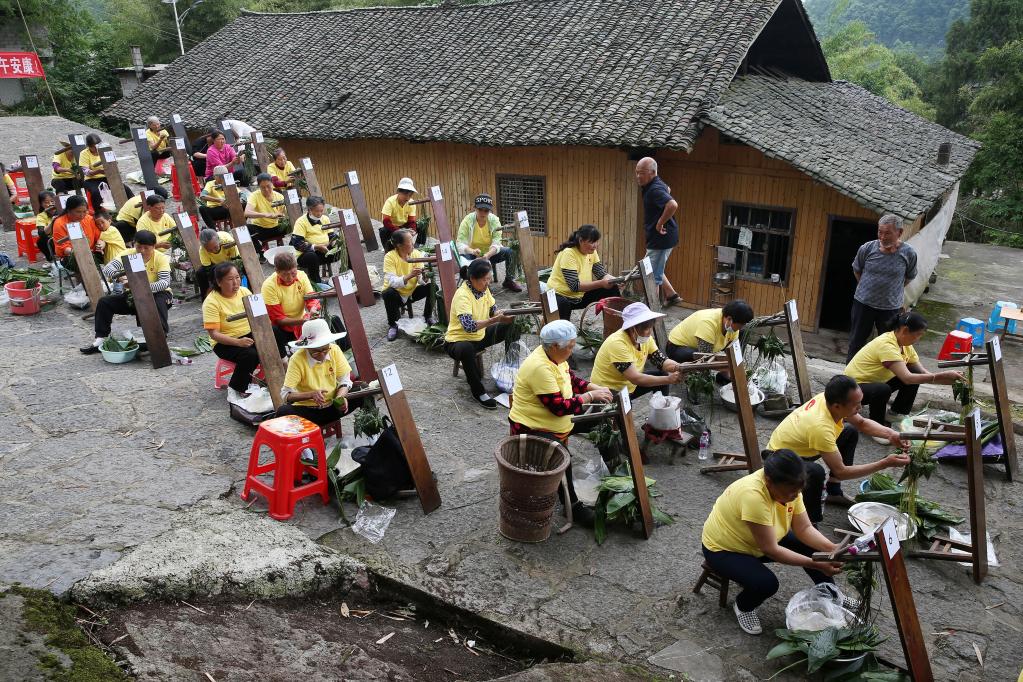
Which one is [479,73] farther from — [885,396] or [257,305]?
[885,396]

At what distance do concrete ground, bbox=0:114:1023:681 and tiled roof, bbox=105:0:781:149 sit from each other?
8.38 metres

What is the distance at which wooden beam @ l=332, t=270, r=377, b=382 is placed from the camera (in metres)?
7.96

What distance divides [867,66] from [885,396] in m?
38.8

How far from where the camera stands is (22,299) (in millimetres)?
10773

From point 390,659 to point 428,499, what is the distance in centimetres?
162

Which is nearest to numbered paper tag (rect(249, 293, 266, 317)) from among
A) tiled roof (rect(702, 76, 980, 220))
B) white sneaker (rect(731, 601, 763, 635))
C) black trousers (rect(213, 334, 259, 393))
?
black trousers (rect(213, 334, 259, 393))

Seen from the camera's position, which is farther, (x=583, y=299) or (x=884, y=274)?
(x=583, y=299)

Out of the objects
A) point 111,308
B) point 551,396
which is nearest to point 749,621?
point 551,396

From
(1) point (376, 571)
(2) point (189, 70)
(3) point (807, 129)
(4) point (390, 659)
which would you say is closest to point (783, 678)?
(4) point (390, 659)

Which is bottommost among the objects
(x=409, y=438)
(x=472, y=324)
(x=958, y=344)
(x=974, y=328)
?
(x=974, y=328)

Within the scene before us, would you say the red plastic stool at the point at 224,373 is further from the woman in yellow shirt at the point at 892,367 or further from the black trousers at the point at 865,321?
the black trousers at the point at 865,321

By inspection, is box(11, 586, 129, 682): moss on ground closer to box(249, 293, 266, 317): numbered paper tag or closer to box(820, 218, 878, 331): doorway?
box(249, 293, 266, 317): numbered paper tag

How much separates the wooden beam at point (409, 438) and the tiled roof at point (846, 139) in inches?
359

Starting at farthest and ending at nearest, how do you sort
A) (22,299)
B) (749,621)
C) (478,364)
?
(22,299)
(478,364)
(749,621)
